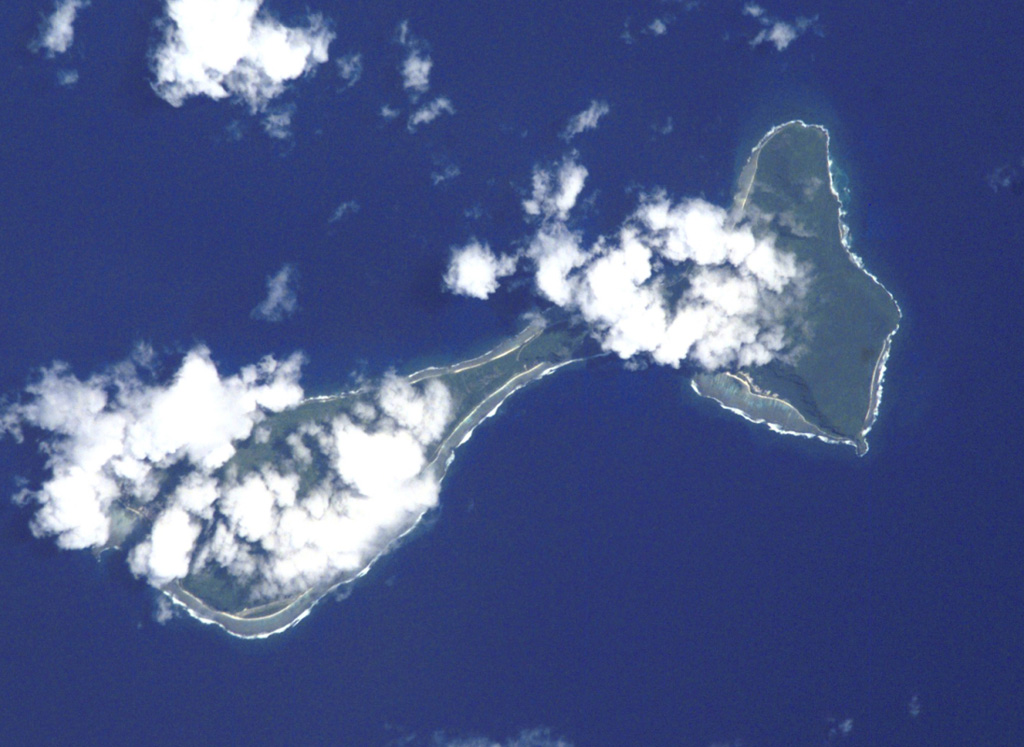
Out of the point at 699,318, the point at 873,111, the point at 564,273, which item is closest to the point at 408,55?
the point at 564,273

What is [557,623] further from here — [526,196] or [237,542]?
[526,196]

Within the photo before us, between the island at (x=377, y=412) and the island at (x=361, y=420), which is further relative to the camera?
the island at (x=361, y=420)

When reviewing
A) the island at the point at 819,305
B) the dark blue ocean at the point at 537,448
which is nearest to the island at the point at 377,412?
the island at the point at 819,305

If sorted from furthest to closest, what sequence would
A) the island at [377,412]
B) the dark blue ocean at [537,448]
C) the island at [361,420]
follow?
the dark blue ocean at [537,448] < the island at [361,420] < the island at [377,412]

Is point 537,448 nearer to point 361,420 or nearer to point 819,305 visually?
point 361,420

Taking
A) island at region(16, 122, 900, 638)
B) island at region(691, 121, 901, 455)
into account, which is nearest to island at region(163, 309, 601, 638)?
island at region(16, 122, 900, 638)

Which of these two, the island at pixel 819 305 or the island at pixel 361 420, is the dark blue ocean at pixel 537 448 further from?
A: the island at pixel 819 305

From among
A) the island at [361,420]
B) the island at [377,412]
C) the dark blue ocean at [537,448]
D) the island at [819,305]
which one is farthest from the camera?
the island at [819,305]
